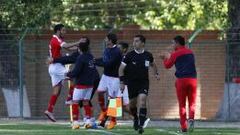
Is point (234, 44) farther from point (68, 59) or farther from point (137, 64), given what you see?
point (137, 64)

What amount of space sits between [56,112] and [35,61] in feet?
5.39

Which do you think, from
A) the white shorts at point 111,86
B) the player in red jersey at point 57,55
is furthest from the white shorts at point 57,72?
the white shorts at point 111,86

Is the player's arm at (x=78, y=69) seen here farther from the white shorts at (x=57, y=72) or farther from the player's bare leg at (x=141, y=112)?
the white shorts at (x=57, y=72)

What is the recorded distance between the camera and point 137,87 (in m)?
17.1

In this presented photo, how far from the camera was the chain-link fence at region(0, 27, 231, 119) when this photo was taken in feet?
80.8

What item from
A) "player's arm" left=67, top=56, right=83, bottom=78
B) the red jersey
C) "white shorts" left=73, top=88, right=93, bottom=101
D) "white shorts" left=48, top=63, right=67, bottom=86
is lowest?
"white shorts" left=73, top=88, right=93, bottom=101

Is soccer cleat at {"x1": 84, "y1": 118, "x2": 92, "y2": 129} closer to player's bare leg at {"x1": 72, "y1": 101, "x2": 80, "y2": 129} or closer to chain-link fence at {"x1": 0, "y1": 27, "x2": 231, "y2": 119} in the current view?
player's bare leg at {"x1": 72, "y1": 101, "x2": 80, "y2": 129}

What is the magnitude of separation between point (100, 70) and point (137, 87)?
28.3 ft

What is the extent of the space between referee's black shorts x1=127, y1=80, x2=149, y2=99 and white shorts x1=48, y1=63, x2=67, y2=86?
10.4 ft

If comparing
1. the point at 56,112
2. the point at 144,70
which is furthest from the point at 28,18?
the point at 144,70

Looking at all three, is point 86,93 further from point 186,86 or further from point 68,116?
point 68,116

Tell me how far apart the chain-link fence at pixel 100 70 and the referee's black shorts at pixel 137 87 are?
24.9 feet

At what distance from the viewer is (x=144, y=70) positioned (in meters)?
17.1

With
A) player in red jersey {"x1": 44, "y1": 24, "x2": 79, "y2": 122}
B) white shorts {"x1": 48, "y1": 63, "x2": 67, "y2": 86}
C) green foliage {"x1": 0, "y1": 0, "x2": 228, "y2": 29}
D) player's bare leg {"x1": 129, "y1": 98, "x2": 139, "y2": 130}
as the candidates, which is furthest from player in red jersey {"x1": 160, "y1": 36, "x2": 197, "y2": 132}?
green foliage {"x1": 0, "y1": 0, "x2": 228, "y2": 29}
